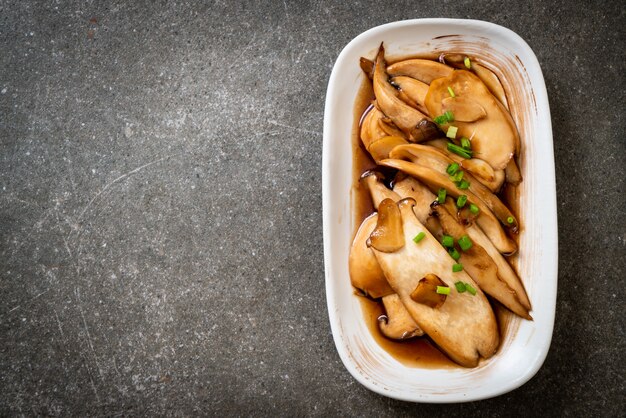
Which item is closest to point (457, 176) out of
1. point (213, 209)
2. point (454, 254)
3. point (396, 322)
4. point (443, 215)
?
point (443, 215)

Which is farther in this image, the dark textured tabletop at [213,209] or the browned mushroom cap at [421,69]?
the dark textured tabletop at [213,209]

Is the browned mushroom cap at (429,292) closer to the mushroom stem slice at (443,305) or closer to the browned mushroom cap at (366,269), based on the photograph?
the mushroom stem slice at (443,305)

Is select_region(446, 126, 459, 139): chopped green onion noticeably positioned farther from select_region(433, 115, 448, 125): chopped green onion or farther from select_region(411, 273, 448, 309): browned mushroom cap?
select_region(411, 273, 448, 309): browned mushroom cap

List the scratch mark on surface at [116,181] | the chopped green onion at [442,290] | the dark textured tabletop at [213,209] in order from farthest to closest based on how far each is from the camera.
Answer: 1. the scratch mark on surface at [116,181]
2. the dark textured tabletop at [213,209]
3. the chopped green onion at [442,290]

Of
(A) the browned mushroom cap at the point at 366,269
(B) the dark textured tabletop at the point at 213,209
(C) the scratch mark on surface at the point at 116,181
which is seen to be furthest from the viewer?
(C) the scratch mark on surface at the point at 116,181

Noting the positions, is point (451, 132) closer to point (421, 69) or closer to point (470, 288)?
point (421, 69)

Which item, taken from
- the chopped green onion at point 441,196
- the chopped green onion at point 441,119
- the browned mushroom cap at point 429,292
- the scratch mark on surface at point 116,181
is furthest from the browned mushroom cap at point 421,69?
the scratch mark on surface at point 116,181

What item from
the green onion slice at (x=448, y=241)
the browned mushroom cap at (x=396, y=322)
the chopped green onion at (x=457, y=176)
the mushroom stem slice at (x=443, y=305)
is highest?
the chopped green onion at (x=457, y=176)

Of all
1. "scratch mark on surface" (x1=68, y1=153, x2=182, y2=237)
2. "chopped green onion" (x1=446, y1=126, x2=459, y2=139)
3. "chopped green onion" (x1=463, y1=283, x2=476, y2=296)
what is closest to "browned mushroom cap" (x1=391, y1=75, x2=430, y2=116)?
"chopped green onion" (x1=446, y1=126, x2=459, y2=139)
